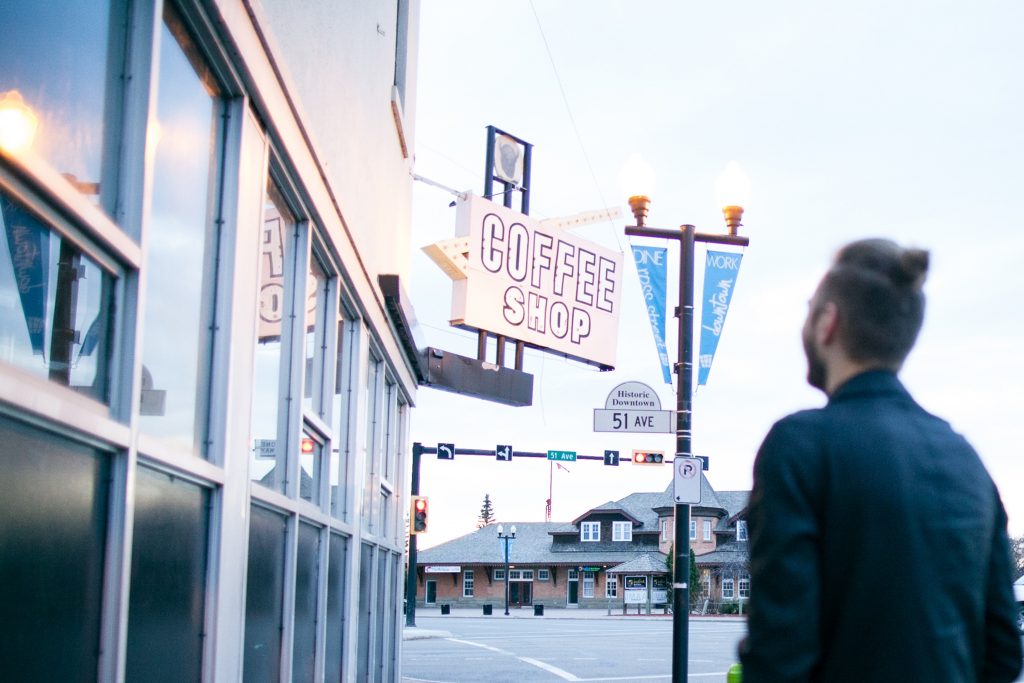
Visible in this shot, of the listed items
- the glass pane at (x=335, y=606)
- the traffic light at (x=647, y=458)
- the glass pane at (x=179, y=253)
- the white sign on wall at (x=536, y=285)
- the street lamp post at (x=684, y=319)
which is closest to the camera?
the glass pane at (x=179, y=253)

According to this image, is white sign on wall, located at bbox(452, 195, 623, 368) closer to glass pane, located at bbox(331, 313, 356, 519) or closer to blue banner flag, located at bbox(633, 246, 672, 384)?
blue banner flag, located at bbox(633, 246, 672, 384)

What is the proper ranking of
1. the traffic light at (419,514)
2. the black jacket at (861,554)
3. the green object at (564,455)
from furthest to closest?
the green object at (564,455) → the traffic light at (419,514) → the black jacket at (861,554)

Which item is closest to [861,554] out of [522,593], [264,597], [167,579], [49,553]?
[49,553]

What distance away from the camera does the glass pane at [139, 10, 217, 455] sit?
3.29 metres

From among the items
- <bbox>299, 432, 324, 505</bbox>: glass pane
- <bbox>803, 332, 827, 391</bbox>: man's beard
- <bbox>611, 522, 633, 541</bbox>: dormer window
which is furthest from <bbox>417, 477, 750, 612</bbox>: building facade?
<bbox>803, 332, 827, 391</bbox>: man's beard

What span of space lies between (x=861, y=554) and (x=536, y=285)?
42.2ft

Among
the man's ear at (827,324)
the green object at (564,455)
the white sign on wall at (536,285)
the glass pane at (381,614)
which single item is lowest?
the glass pane at (381,614)

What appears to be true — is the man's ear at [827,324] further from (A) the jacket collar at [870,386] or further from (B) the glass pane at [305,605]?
(B) the glass pane at [305,605]

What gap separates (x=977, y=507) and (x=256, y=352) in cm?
293

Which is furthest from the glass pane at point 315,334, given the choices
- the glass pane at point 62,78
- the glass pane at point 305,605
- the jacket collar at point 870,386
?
the jacket collar at point 870,386

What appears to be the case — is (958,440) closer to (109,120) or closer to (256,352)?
(109,120)

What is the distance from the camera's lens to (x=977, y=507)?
7.22ft

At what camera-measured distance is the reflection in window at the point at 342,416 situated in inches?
270

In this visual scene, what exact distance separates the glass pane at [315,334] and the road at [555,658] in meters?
11.7
